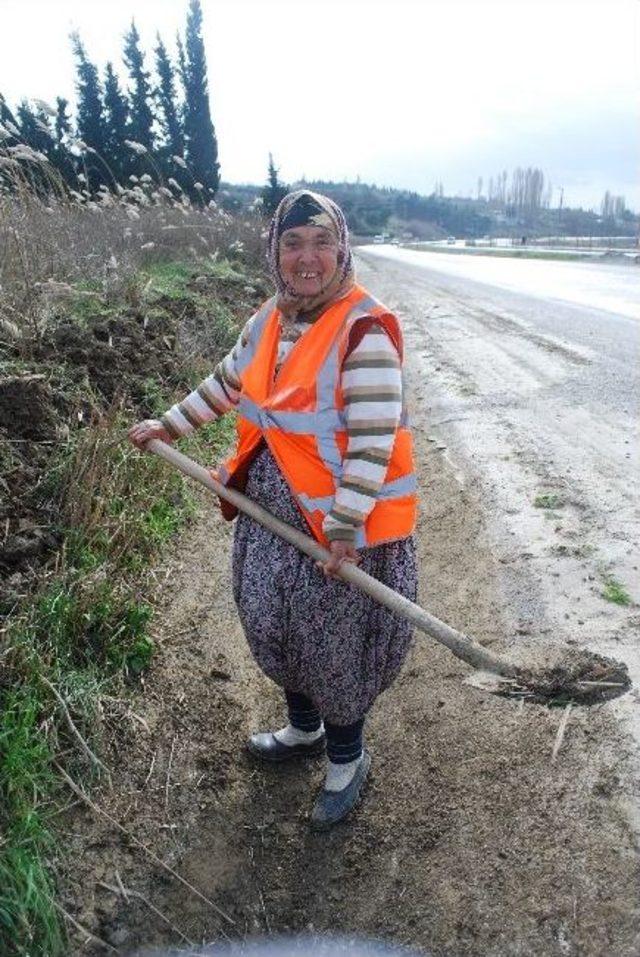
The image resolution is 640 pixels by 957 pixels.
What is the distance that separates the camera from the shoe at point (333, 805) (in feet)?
7.64

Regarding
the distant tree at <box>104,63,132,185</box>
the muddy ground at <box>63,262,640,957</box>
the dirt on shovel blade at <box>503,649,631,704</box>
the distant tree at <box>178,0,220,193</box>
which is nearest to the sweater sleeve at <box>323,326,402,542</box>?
the dirt on shovel blade at <box>503,649,631,704</box>

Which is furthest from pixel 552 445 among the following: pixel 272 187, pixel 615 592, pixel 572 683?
pixel 272 187

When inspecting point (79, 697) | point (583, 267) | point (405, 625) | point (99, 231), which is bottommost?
point (583, 267)

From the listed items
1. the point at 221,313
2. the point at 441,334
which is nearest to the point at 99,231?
the point at 221,313

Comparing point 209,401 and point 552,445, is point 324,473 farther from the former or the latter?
point 552,445

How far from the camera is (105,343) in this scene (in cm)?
450

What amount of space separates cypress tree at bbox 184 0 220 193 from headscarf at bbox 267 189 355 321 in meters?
32.0

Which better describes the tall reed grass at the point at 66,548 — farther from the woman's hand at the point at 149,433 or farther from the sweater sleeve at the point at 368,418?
the sweater sleeve at the point at 368,418

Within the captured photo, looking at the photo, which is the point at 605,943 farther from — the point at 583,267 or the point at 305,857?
the point at 583,267

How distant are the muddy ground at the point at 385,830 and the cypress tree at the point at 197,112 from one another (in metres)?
32.0

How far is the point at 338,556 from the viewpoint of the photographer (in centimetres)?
192

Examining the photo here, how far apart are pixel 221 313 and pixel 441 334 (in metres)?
3.49

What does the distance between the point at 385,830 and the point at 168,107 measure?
110 ft

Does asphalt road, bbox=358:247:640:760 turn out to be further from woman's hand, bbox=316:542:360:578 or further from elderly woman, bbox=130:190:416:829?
woman's hand, bbox=316:542:360:578
